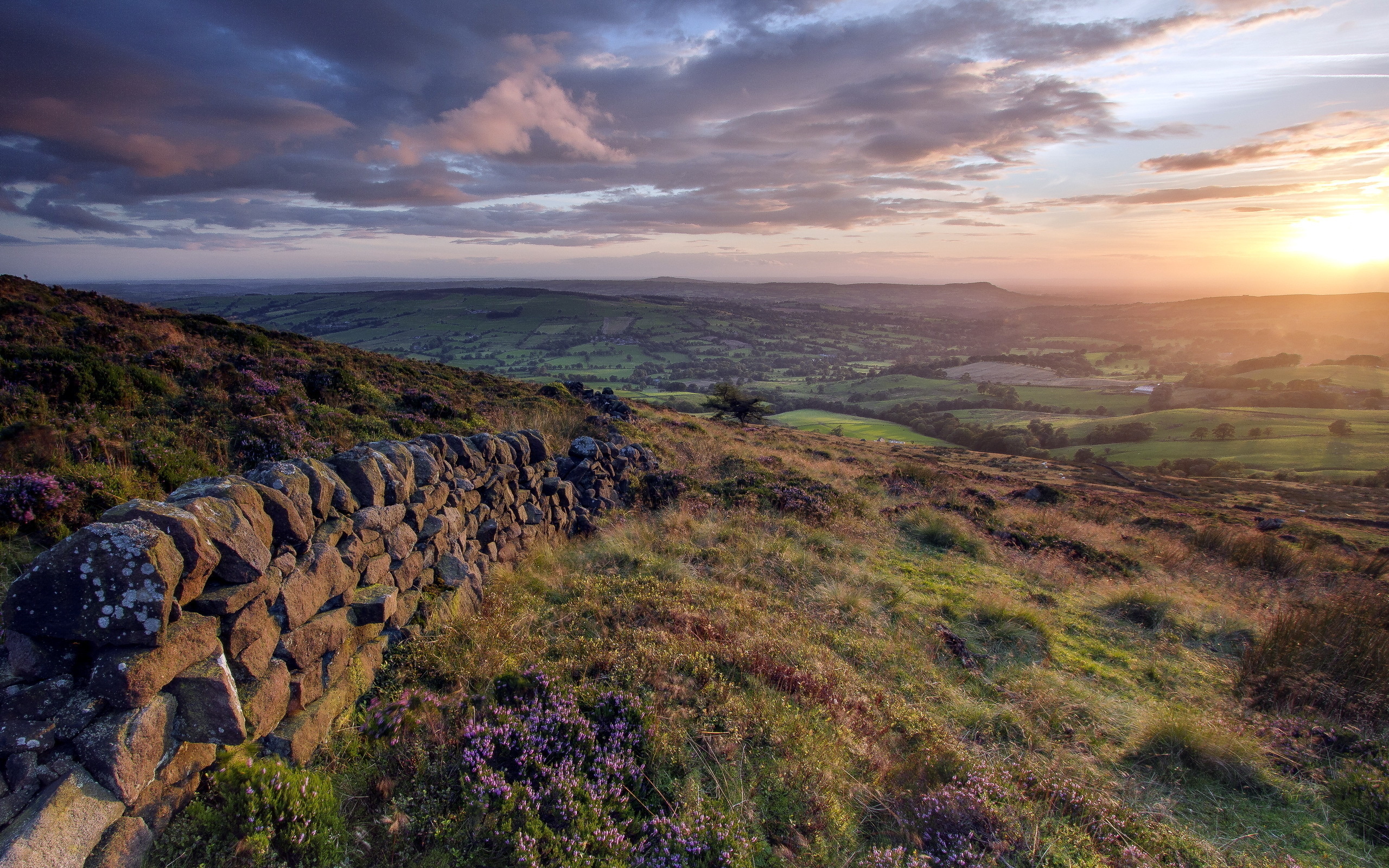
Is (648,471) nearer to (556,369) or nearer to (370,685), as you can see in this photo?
(370,685)

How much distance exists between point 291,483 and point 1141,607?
11.8 metres

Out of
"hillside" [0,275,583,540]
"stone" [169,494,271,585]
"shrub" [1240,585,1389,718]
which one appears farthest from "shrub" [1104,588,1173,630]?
"hillside" [0,275,583,540]

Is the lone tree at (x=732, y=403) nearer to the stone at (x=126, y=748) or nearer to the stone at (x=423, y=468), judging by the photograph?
the stone at (x=423, y=468)

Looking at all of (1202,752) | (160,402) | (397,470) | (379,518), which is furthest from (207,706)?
(160,402)

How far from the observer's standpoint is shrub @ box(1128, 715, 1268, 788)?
15.6ft

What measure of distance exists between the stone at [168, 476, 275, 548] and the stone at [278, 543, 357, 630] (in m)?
0.32

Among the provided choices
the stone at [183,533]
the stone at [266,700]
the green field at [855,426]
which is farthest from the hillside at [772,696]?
the green field at [855,426]

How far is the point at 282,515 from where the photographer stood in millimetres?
3820

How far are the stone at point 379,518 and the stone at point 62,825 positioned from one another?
7.83 ft

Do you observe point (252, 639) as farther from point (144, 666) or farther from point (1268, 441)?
point (1268, 441)

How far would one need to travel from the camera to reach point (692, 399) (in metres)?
70.3

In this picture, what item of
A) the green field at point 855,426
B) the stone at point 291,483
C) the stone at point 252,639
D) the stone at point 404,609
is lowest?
the green field at point 855,426

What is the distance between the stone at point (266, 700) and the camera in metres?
3.21

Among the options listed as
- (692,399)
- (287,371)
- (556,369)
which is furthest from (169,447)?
(556,369)
